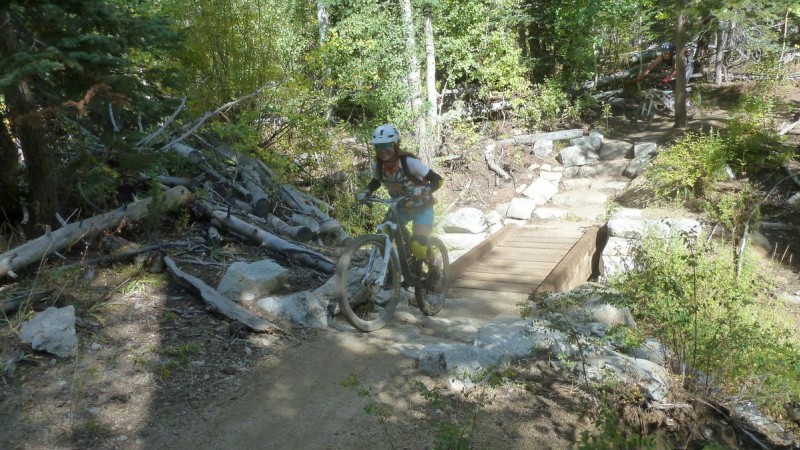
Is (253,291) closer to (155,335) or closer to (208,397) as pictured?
(155,335)

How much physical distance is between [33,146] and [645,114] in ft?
48.3

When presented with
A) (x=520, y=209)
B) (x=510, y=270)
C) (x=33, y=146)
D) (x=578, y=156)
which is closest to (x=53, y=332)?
(x=33, y=146)

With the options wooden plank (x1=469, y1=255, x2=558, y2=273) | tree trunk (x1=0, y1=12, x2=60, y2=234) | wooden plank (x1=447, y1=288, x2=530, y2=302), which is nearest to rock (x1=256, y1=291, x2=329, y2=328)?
tree trunk (x1=0, y1=12, x2=60, y2=234)

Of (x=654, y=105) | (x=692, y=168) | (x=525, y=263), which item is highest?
(x=654, y=105)

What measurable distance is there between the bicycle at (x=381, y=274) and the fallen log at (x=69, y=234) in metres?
2.44

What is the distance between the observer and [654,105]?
53.3ft

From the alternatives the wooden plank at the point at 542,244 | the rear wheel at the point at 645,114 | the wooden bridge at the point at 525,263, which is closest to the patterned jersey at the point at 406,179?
the wooden bridge at the point at 525,263

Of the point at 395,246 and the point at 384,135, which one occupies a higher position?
the point at 384,135

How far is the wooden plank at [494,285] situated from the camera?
7.49m

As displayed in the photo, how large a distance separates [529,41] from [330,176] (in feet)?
35.2

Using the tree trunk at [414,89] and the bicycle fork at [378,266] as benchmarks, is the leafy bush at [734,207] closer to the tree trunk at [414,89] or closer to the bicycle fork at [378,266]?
the tree trunk at [414,89]

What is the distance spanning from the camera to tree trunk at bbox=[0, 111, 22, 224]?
5695 mm

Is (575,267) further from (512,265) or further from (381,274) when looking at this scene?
(381,274)

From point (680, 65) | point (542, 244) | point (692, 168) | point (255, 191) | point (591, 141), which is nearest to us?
point (255, 191)
